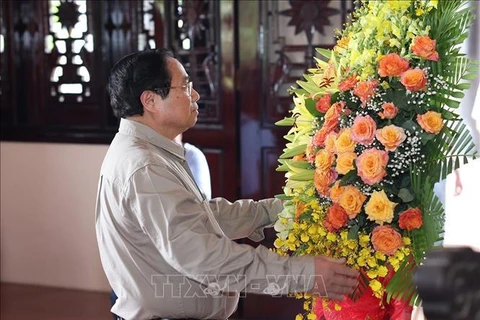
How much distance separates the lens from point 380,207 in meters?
2.07

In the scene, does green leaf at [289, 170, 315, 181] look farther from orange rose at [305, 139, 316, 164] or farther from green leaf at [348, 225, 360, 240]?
green leaf at [348, 225, 360, 240]

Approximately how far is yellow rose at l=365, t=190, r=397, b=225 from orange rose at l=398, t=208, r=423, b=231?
35 mm

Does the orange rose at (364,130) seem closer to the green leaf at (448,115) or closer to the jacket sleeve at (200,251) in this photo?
the green leaf at (448,115)

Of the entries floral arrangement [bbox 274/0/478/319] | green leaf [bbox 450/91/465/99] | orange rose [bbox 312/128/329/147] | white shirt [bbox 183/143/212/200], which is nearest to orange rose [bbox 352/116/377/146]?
floral arrangement [bbox 274/0/478/319]

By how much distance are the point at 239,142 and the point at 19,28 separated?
5.77 ft

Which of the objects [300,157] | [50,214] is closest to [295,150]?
[300,157]

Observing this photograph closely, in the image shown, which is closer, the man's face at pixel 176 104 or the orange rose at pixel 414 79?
the orange rose at pixel 414 79

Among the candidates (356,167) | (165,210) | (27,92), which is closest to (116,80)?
(165,210)

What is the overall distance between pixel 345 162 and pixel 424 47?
13.7 inches

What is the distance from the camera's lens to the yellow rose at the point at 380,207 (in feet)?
6.77

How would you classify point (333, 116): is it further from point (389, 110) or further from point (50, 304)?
point (50, 304)

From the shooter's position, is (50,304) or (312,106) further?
(50,304)

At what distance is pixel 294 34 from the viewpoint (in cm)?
452

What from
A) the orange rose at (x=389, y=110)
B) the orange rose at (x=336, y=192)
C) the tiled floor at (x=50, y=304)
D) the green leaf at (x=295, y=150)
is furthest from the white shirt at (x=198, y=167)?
the orange rose at (x=389, y=110)
